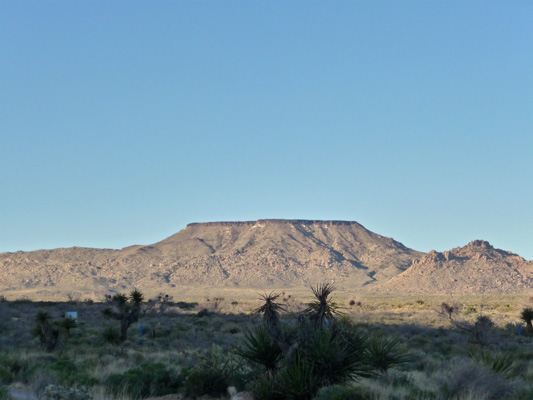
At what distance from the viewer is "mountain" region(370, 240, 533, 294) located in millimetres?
129750

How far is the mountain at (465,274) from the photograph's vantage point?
12975cm

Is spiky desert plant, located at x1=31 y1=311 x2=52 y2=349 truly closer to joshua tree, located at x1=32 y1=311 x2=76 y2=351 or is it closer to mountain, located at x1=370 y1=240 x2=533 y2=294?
joshua tree, located at x1=32 y1=311 x2=76 y2=351

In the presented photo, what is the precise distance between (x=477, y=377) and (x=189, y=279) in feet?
461

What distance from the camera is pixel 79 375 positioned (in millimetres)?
16609

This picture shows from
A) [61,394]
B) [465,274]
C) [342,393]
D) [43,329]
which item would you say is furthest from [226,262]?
[342,393]

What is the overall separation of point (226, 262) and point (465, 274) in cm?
5887

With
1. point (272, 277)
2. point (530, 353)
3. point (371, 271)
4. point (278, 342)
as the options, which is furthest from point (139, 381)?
point (371, 271)

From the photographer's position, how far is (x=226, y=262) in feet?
528

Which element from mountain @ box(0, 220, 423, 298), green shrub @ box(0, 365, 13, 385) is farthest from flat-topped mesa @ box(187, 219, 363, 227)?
green shrub @ box(0, 365, 13, 385)

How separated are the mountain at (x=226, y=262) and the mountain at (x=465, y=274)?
10977 mm

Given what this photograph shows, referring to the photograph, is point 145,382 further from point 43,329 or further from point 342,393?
point 43,329

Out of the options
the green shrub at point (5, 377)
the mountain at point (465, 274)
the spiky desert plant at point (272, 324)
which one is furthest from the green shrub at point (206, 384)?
the mountain at point (465, 274)

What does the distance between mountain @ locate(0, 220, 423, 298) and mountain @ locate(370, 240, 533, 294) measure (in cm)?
1098

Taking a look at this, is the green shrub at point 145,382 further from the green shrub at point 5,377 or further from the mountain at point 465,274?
the mountain at point 465,274
